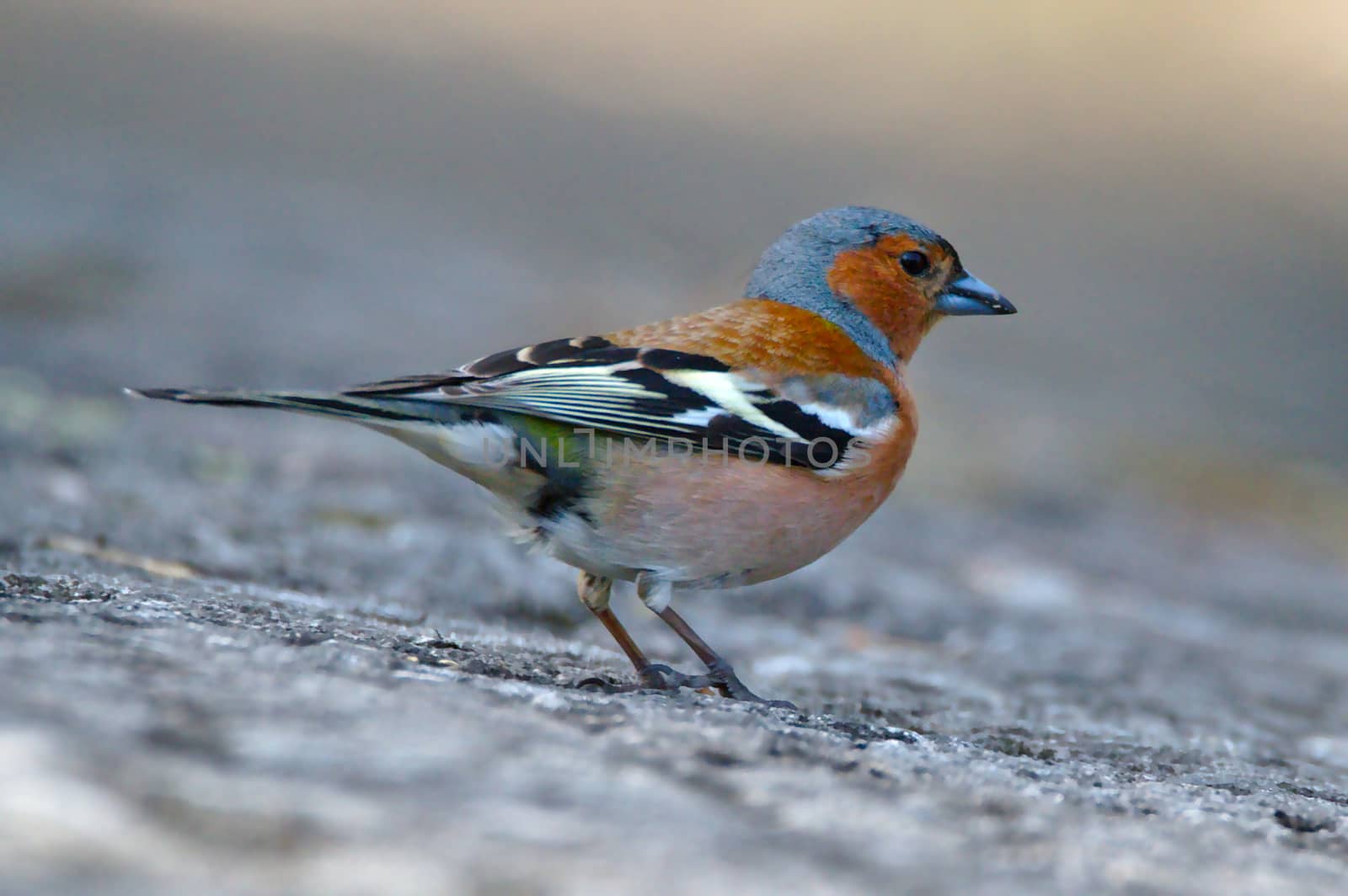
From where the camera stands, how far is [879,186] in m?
14.3

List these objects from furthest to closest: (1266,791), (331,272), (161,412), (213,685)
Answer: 1. (331,272)
2. (161,412)
3. (1266,791)
4. (213,685)

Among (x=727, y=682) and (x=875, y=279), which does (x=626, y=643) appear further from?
(x=875, y=279)

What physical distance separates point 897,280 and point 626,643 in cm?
166

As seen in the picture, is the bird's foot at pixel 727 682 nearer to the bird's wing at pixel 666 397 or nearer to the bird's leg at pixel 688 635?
the bird's leg at pixel 688 635

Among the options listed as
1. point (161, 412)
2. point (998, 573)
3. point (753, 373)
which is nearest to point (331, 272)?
point (161, 412)

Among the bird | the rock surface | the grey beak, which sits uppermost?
the grey beak

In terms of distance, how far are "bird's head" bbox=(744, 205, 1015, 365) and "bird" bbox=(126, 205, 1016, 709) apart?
1.93 feet

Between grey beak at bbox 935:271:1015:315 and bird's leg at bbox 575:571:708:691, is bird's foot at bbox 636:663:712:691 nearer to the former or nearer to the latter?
bird's leg at bbox 575:571:708:691

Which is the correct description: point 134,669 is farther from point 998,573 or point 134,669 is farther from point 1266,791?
point 998,573

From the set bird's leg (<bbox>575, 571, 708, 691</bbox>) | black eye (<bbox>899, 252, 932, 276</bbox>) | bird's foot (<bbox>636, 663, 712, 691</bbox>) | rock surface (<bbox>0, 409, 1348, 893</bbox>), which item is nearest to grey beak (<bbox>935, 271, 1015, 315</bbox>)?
black eye (<bbox>899, 252, 932, 276</bbox>)

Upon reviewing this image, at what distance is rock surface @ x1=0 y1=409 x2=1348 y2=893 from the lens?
161cm

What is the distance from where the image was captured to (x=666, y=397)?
381 centimetres

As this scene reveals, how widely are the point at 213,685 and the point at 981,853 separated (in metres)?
1.16

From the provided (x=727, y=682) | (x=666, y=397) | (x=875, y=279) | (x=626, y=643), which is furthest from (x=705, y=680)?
(x=875, y=279)
